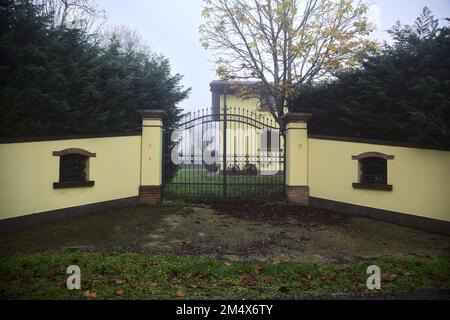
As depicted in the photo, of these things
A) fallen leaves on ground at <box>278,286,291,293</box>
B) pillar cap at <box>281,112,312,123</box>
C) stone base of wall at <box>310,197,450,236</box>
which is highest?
pillar cap at <box>281,112,312,123</box>

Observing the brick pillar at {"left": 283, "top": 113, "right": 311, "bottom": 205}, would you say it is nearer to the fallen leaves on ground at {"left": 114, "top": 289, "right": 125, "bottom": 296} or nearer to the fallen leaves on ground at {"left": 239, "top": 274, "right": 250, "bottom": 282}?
the fallen leaves on ground at {"left": 239, "top": 274, "right": 250, "bottom": 282}

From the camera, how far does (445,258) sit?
4.95 meters

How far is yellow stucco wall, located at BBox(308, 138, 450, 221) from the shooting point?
6.38 meters

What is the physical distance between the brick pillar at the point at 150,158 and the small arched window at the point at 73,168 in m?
1.41

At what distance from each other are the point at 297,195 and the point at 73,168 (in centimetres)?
612

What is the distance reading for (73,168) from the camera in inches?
291

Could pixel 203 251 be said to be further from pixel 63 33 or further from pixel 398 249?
pixel 63 33

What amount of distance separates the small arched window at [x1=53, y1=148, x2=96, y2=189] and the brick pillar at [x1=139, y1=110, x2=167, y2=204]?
1.41 m

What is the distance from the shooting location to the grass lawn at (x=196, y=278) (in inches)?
141

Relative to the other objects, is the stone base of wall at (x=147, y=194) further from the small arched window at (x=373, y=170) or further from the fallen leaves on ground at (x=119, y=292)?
the small arched window at (x=373, y=170)

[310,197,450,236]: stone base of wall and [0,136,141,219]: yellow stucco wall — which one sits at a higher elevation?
[0,136,141,219]: yellow stucco wall

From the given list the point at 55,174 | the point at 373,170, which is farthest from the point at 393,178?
the point at 55,174

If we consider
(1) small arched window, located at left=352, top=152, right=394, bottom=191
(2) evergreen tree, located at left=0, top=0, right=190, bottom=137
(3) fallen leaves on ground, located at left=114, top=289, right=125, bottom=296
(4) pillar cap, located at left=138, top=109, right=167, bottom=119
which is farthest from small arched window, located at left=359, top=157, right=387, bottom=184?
(2) evergreen tree, located at left=0, top=0, right=190, bottom=137

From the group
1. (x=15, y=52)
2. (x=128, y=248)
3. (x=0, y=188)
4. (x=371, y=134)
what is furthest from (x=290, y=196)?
(x=15, y=52)
